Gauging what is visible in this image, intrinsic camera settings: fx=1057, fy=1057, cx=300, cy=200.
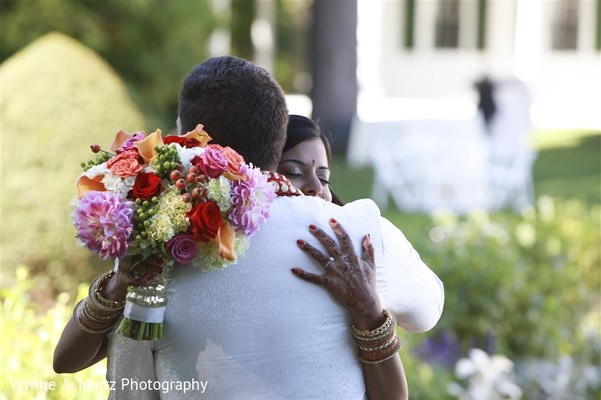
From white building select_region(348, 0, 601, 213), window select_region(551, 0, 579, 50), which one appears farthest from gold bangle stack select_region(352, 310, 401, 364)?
window select_region(551, 0, 579, 50)

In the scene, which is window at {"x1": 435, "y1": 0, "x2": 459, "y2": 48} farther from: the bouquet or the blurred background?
the bouquet

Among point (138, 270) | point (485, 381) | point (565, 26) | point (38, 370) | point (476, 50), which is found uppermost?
point (138, 270)

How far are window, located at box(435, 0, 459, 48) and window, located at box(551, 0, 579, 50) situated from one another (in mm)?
2084

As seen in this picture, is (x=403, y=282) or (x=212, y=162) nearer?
(x=212, y=162)

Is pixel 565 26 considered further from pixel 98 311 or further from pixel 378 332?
pixel 98 311

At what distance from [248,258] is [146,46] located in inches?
420

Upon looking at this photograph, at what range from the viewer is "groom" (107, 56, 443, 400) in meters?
2.03

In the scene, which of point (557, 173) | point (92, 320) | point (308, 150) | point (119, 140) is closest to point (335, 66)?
point (557, 173)

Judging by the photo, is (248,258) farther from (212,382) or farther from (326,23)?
(326,23)

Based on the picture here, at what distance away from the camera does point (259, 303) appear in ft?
6.66

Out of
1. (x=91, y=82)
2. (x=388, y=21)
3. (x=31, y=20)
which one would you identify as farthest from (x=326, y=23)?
(x=91, y=82)

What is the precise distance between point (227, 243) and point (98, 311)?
349 millimetres

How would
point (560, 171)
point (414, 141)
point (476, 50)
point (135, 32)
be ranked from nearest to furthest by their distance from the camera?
point (414, 141) < point (135, 32) < point (560, 171) < point (476, 50)

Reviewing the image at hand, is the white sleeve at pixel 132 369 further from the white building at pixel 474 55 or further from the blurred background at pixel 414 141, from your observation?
the white building at pixel 474 55
